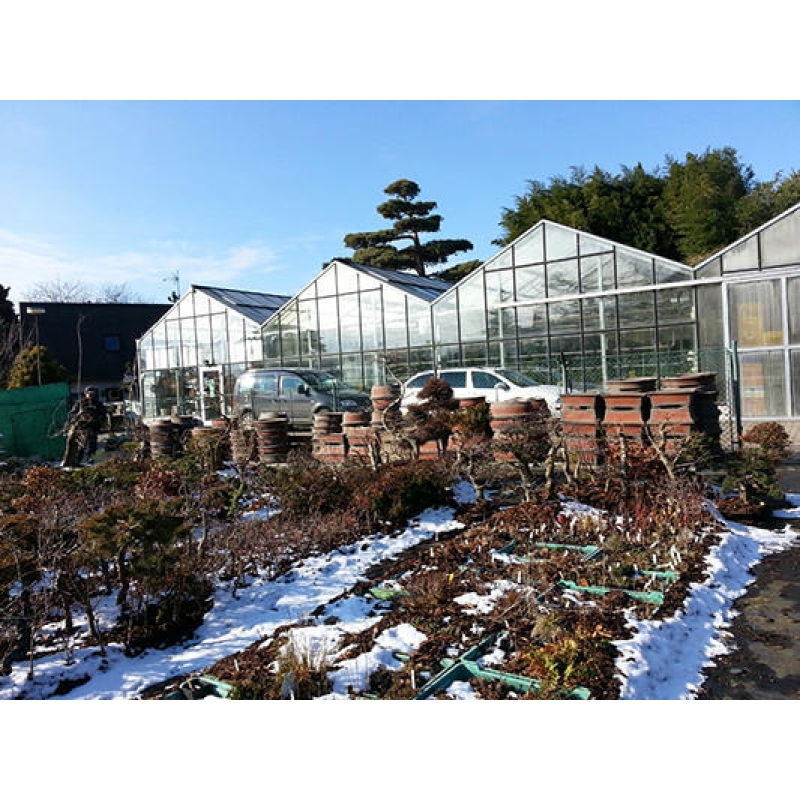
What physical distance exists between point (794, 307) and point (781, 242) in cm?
142

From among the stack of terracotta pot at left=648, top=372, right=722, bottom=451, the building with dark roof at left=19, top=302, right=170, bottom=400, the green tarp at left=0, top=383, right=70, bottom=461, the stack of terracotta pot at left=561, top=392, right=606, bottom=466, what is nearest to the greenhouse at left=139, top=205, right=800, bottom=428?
the stack of terracotta pot at left=648, top=372, right=722, bottom=451

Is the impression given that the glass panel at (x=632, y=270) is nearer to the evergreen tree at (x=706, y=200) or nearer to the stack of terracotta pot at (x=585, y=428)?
the stack of terracotta pot at (x=585, y=428)

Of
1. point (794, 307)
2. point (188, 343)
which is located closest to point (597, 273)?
point (794, 307)

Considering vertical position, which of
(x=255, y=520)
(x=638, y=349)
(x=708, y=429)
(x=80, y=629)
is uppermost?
(x=638, y=349)

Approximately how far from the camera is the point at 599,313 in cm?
1589

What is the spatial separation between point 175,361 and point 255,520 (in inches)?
721

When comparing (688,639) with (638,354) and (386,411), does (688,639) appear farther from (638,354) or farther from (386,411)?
(638,354)

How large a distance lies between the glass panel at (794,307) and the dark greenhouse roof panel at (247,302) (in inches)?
597

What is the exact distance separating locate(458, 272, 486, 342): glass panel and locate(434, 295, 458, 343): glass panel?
20 centimetres

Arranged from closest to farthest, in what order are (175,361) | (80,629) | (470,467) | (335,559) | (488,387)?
(80,629) → (335,559) → (470,467) → (488,387) → (175,361)

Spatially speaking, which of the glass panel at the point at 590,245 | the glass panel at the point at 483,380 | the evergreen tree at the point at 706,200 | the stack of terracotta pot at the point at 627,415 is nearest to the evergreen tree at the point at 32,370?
the glass panel at the point at 483,380
